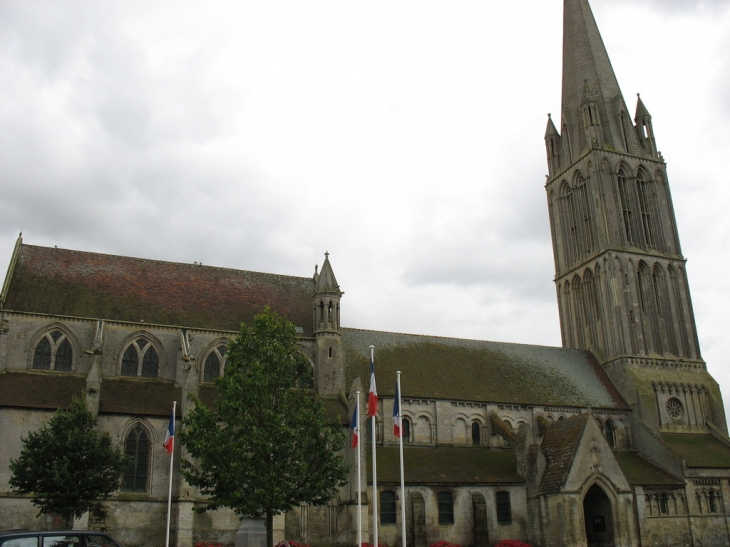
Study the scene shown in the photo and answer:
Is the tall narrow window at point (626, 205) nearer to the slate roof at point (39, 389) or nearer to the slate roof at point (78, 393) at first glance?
the slate roof at point (78, 393)

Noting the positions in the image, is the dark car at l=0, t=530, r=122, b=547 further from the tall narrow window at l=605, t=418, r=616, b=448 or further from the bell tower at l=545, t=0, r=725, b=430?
the bell tower at l=545, t=0, r=725, b=430

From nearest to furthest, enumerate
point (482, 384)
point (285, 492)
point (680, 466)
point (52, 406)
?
point (285, 492), point (52, 406), point (680, 466), point (482, 384)

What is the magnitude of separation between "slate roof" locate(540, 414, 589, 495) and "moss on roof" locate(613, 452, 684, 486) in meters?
6.02

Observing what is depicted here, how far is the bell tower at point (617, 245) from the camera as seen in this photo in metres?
55.8

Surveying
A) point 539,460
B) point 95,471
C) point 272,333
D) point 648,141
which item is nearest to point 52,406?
point 95,471

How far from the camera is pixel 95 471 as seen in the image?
32094 mm

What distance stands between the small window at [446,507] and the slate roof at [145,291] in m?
13.8

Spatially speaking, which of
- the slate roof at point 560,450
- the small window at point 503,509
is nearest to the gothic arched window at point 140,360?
the small window at point 503,509

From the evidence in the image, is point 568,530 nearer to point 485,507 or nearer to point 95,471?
point 485,507

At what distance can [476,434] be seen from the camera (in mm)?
48469

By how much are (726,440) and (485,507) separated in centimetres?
2319

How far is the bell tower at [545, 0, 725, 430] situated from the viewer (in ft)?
183

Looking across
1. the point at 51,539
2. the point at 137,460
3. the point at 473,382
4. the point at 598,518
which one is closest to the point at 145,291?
the point at 137,460

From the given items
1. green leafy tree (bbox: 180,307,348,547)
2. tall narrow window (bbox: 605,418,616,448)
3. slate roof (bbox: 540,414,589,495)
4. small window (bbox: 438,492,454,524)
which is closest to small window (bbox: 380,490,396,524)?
small window (bbox: 438,492,454,524)
